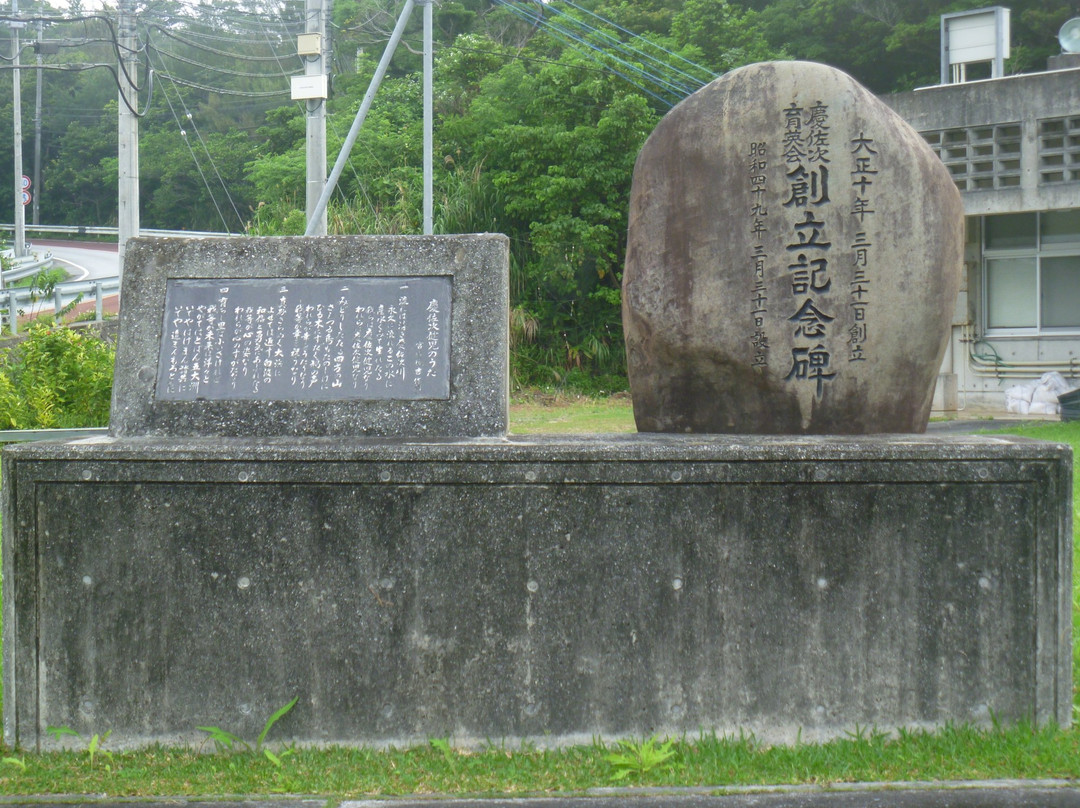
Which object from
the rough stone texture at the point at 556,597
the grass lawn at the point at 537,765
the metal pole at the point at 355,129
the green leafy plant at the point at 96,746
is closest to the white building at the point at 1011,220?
the metal pole at the point at 355,129

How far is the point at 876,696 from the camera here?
12.1 feet

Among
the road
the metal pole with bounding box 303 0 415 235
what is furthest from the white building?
the road

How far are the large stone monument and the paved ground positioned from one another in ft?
1.32

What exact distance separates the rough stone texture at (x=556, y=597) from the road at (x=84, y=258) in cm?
1971

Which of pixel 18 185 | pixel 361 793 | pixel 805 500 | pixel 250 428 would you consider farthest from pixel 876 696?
pixel 18 185

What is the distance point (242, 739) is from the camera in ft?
12.1

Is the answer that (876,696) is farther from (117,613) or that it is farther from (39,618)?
(39,618)

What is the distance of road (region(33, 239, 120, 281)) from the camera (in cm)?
2578

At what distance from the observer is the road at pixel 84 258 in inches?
1015

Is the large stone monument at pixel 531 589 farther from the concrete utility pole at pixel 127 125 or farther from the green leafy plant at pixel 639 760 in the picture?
the concrete utility pole at pixel 127 125

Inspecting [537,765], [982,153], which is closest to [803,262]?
[537,765]

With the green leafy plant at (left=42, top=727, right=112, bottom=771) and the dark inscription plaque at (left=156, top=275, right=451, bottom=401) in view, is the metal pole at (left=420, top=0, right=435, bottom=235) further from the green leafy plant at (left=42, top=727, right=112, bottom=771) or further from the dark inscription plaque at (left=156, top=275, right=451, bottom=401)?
the green leafy plant at (left=42, top=727, right=112, bottom=771)

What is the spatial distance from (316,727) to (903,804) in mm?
1949

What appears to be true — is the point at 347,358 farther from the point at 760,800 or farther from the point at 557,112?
the point at 557,112
